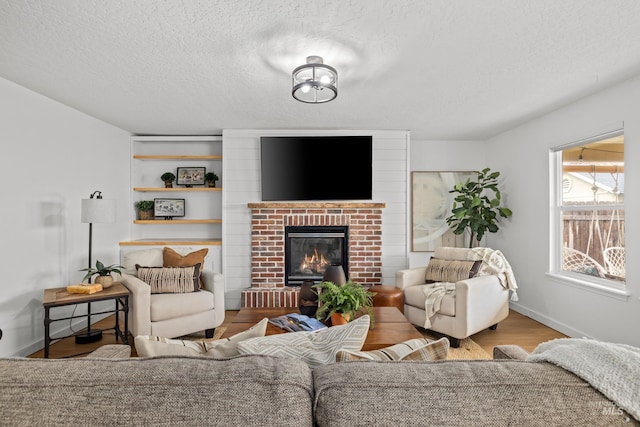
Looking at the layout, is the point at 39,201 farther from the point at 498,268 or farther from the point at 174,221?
the point at 498,268

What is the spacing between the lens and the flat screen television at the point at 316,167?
4.34 m

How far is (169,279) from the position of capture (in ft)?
11.0

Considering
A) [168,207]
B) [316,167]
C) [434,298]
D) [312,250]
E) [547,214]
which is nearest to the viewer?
[434,298]

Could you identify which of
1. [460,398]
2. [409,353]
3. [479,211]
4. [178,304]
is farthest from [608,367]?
[479,211]

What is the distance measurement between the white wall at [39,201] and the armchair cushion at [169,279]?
800mm

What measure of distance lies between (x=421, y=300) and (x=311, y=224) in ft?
5.45

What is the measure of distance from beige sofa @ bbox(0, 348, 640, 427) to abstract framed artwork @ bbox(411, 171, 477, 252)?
442 cm

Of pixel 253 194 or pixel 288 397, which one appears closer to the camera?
pixel 288 397

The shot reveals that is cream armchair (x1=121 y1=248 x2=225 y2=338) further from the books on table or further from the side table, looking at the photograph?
the books on table

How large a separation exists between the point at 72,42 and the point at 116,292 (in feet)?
6.27

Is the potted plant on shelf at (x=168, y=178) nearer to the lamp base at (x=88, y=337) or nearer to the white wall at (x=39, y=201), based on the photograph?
the white wall at (x=39, y=201)

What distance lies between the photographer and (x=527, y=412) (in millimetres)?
706

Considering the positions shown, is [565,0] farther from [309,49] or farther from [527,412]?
[527,412]

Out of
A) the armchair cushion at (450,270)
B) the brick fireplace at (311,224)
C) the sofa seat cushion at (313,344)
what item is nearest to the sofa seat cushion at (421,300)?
the armchair cushion at (450,270)
